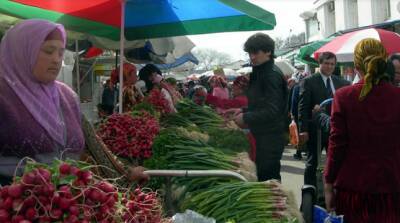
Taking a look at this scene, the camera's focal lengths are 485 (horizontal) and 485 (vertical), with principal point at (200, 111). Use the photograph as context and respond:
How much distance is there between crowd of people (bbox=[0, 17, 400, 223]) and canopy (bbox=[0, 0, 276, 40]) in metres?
0.83

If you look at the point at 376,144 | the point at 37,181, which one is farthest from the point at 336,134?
the point at 37,181

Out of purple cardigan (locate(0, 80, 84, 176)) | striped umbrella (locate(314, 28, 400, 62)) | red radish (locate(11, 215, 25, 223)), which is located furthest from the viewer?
striped umbrella (locate(314, 28, 400, 62))

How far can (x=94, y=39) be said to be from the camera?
20.9 feet

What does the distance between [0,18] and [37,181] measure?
15.4 feet

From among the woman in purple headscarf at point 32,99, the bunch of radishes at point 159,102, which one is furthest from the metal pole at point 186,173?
the bunch of radishes at point 159,102

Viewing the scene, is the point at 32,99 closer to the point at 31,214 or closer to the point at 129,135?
the point at 31,214

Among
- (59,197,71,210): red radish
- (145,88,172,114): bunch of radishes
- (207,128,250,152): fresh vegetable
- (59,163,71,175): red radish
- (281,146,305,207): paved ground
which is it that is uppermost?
(145,88,172,114): bunch of radishes

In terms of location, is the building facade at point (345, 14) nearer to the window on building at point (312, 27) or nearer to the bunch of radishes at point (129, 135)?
the window on building at point (312, 27)

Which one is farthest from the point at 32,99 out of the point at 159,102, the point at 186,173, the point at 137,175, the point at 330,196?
the point at 159,102

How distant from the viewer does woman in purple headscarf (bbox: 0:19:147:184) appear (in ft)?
7.33

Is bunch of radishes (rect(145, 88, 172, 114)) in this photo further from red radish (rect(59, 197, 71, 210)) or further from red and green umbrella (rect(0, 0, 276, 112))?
red radish (rect(59, 197, 71, 210))

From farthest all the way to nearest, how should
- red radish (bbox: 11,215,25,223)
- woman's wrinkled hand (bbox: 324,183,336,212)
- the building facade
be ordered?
1. the building facade
2. woman's wrinkled hand (bbox: 324,183,336,212)
3. red radish (bbox: 11,215,25,223)

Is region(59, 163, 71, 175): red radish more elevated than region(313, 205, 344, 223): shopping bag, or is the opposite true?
region(59, 163, 71, 175): red radish

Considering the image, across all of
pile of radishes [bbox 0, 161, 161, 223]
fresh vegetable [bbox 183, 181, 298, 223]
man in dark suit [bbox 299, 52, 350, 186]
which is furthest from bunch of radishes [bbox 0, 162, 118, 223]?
man in dark suit [bbox 299, 52, 350, 186]
